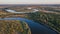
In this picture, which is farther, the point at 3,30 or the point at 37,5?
the point at 37,5

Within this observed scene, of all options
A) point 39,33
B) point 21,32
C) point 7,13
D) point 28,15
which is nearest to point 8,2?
point 7,13

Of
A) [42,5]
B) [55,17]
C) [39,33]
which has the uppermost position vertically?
[42,5]

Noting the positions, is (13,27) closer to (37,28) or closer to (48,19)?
(37,28)

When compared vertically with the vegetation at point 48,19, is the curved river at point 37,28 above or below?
below

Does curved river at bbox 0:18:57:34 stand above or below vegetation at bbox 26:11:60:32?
below

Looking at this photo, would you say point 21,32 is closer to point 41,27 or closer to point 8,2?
point 41,27
